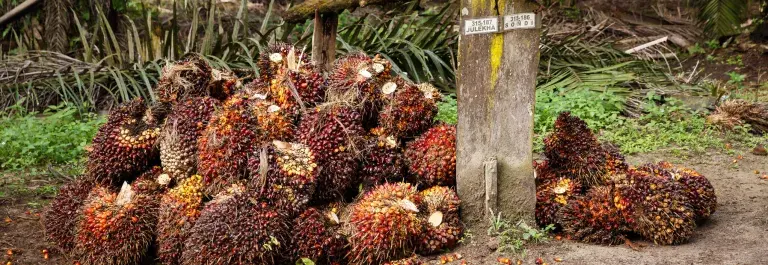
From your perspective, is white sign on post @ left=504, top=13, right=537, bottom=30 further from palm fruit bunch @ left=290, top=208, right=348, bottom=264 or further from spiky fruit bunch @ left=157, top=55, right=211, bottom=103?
spiky fruit bunch @ left=157, top=55, right=211, bottom=103

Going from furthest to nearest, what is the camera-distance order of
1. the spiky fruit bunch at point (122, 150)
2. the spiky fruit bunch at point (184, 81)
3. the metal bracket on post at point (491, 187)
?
the spiky fruit bunch at point (184, 81) < the spiky fruit bunch at point (122, 150) < the metal bracket on post at point (491, 187)

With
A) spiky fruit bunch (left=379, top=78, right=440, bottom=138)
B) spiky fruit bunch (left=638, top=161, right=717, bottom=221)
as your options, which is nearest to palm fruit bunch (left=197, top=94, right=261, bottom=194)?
spiky fruit bunch (left=379, top=78, right=440, bottom=138)

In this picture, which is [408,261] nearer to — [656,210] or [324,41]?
[656,210]

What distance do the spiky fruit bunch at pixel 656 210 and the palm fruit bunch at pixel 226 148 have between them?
66.8 inches

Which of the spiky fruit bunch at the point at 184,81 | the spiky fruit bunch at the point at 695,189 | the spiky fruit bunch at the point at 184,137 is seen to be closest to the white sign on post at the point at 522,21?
the spiky fruit bunch at the point at 695,189

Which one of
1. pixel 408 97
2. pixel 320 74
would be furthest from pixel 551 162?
pixel 320 74

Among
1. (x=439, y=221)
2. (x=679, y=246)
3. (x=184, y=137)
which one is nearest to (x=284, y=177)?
(x=184, y=137)

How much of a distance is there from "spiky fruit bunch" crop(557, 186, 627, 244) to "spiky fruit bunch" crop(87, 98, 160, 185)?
6.66 ft

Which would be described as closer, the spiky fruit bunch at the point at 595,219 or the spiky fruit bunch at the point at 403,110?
the spiky fruit bunch at the point at 595,219

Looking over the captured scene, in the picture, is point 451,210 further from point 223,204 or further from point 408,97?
point 223,204

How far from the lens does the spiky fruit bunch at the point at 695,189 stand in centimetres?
393

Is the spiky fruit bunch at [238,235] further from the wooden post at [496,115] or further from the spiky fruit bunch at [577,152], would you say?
the spiky fruit bunch at [577,152]

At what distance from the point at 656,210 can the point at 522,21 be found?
3.38 ft

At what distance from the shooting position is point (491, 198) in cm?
380
